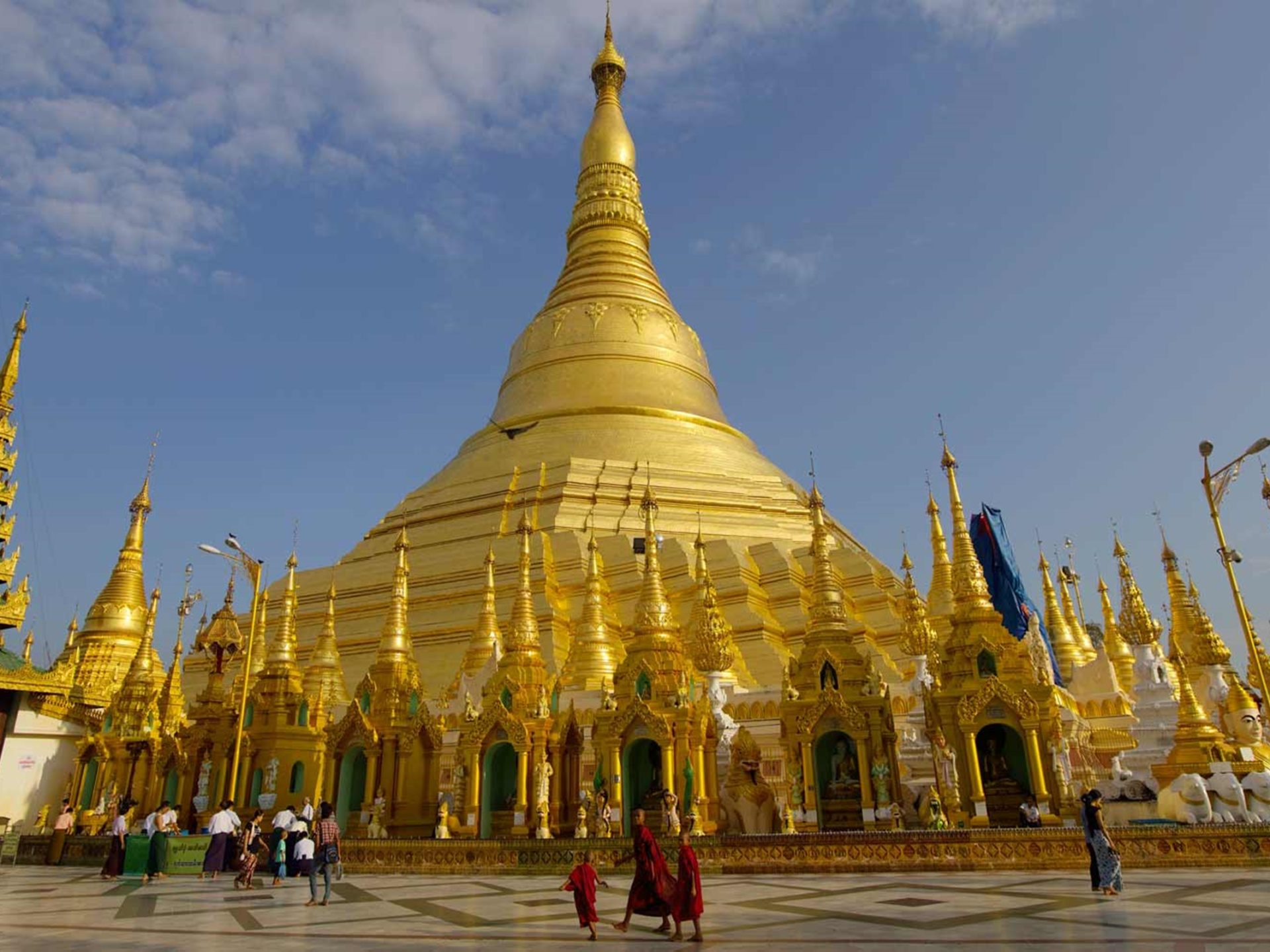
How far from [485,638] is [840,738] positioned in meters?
9.39

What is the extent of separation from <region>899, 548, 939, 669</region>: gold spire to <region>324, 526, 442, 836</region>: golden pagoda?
10.3 meters

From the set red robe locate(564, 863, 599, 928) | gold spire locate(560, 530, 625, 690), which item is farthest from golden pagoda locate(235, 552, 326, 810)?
red robe locate(564, 863, 599, 928)

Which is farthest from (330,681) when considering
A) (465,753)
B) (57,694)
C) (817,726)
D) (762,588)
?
(817,726)

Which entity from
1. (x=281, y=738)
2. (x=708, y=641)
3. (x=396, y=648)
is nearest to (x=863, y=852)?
(x=708, y=641)

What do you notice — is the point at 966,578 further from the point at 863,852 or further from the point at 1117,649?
the point at 1117,649

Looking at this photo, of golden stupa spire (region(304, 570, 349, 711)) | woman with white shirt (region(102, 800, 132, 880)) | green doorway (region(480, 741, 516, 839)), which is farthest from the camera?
golden stupa spire (region(304, 570, 349, 711))

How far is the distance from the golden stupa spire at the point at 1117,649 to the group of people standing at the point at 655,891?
18727 millimetres

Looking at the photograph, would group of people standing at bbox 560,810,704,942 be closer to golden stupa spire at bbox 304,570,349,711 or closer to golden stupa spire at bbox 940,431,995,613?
golden stupa spire at bbox 940,431,995,613

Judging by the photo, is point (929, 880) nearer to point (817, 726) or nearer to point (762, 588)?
point (817, 726)

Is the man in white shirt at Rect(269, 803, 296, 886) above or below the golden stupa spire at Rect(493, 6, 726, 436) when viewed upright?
below

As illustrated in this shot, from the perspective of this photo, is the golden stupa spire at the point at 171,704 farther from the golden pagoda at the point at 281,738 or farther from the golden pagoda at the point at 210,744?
the golden pagoda at the point at 281,738

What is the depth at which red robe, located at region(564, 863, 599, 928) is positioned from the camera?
6277 millimetres

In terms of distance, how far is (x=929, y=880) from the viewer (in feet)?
31.3

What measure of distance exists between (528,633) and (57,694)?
12.2 metres
